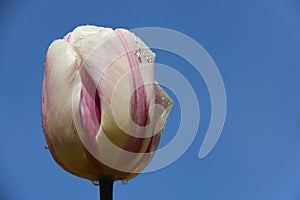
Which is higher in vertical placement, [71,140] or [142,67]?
[142,67]

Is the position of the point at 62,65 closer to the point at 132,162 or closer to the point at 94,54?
the point at 94,54

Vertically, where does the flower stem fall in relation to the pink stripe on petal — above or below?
below

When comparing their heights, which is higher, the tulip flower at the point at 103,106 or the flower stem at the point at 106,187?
the tulip flower at the point at 103,106

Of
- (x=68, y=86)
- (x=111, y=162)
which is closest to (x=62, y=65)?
(x=68, y=86)

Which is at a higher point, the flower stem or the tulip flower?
the tulip flower

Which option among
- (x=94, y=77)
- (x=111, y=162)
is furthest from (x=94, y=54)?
(x=111, y=162)
